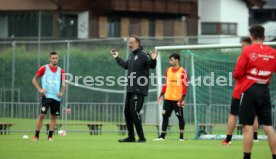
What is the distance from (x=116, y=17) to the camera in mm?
46250

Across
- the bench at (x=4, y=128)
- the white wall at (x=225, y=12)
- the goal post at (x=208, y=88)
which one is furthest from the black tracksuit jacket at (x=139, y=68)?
the white wall at (x=225, y=12)

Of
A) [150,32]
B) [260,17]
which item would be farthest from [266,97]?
[260,17]

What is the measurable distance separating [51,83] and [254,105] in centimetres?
728

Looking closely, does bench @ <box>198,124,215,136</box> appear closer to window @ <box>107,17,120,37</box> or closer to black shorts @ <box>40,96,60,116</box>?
black shorts @ <box>40,96,60,116</box>

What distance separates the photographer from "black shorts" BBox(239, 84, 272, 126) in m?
12.6

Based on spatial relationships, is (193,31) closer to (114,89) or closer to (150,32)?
(150,32)

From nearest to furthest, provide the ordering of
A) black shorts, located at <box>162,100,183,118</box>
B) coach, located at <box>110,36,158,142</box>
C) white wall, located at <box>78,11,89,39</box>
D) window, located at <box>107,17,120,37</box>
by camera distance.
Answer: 1. coach, located at <box>110,36,158,142</box>
2. black shorts, located at <box>162,100,183,118</box>
3. white wall, located at <box>78,11,89,39</box>
4. window, located at <box>107,17,120,37</box>

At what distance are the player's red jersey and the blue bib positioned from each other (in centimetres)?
704

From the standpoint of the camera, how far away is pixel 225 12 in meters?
50.5

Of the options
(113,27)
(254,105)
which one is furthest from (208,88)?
(113,27)

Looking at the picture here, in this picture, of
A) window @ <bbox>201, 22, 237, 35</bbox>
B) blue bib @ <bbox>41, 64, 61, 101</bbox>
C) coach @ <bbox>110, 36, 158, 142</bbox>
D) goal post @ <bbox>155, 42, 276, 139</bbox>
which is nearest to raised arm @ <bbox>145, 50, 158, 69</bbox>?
coach @ <bbox>110, 36, 158, 142</bbox>

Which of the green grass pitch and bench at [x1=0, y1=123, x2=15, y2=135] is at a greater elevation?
the green grass pitch

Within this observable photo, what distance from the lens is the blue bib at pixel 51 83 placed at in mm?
18969

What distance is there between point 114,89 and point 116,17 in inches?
685
